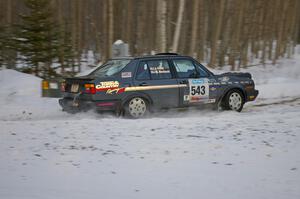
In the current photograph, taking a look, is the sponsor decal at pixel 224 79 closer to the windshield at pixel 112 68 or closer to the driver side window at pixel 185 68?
the driver side window at pixel 185 68

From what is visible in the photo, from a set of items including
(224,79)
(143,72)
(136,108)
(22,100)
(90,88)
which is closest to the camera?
(90,88)

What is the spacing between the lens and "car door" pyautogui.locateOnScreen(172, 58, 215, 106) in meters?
9.80

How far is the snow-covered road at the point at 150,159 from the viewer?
4574 millimetres

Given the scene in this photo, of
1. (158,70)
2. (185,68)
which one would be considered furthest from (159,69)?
(185,68)

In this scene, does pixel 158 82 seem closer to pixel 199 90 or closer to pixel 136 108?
pixel 136 108

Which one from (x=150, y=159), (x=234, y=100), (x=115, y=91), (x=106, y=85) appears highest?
(x=106, y=85)

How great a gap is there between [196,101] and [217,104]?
683 millimetres

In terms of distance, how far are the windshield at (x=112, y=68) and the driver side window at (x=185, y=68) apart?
124 centimetres

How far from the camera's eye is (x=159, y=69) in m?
9.62

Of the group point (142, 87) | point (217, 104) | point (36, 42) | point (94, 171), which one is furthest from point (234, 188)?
point (36, 42)

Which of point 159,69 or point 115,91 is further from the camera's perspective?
point 159,69

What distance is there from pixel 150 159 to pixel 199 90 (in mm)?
4719

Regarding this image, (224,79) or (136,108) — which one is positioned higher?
(224,79)

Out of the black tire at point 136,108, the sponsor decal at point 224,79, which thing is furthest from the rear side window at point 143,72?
the sponsor decal at point 224,79
